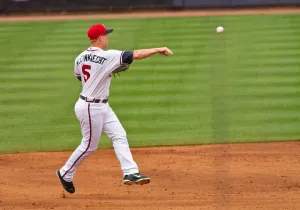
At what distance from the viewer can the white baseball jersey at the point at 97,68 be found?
8555 millimetres

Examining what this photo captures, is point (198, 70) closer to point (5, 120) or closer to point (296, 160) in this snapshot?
point (5, 120)

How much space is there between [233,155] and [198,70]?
16.4ft

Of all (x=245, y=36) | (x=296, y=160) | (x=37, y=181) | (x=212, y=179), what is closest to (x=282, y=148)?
(x=296, y=160)

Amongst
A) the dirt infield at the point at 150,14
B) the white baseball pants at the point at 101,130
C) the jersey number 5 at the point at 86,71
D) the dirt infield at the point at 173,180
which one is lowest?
the dirt infield at the point at 173,180

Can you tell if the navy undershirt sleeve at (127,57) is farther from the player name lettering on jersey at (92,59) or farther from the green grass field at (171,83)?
the green grass field at (171,83)

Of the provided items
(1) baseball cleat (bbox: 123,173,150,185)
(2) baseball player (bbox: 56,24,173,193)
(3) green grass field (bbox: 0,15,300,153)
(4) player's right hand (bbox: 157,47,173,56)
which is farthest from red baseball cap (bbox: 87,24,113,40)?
(3) green grass field (bbox: 0,15,300,153)

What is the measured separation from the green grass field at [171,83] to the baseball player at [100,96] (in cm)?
270

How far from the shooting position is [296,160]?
34.0 ft

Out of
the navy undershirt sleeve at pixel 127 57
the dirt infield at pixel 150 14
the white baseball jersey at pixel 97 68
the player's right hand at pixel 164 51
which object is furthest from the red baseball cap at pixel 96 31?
the dirt infield at pixel 150 14

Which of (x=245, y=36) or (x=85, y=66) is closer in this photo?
(x=85, y=66)

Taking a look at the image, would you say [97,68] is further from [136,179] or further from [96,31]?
→ [136,179]

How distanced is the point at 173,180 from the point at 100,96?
1.66 meters

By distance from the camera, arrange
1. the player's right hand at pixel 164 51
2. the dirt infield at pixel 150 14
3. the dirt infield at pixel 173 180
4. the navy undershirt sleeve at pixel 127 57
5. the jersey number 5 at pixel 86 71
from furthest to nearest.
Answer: the dirt infield at pixel 150 14 → the dirt infield at pixel 173 180 → the jersey number 5 at pixel 86 71 → the navy undershirt sleeve at pixel 127 57 → the player's right hand at pixel 164 51

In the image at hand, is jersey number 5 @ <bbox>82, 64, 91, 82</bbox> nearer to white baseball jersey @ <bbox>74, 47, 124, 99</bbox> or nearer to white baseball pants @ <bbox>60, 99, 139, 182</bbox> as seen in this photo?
white baseball jersey @ <bbox>74, 47, 124, 99</bbox>
